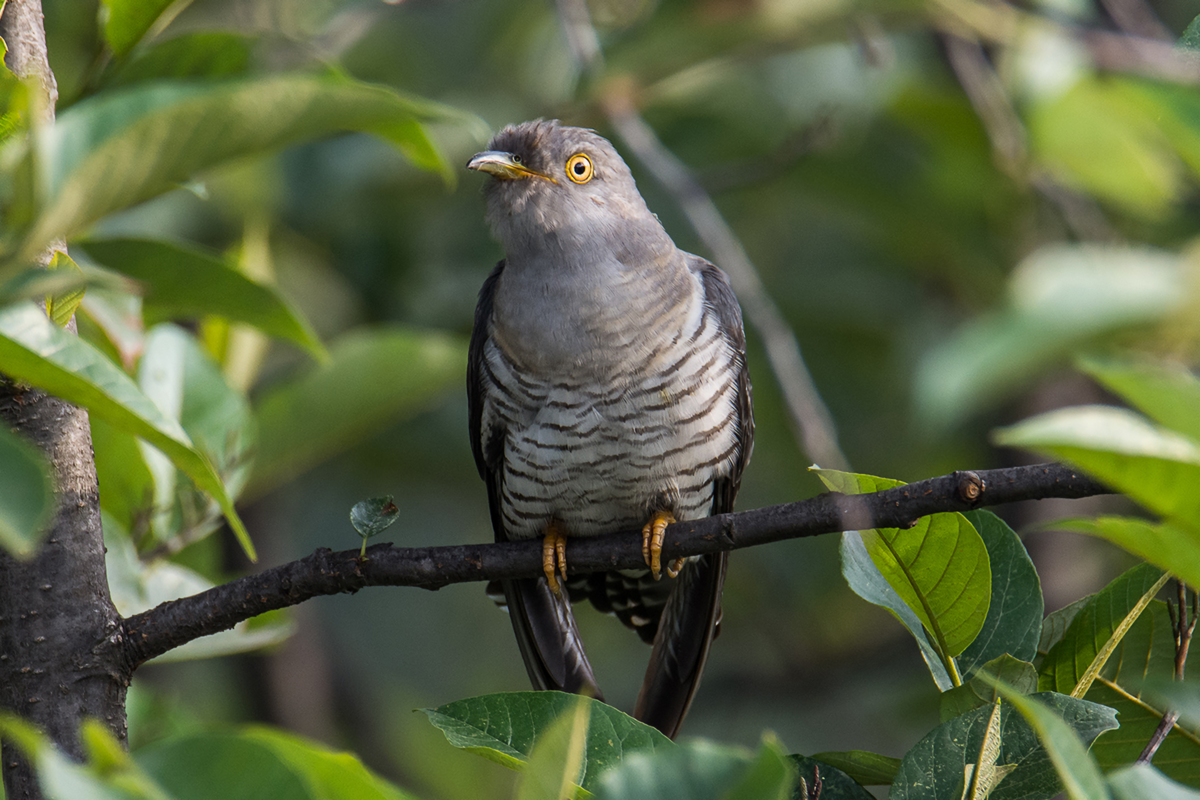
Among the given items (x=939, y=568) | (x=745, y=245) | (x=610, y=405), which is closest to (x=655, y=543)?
(x=610, y=405)

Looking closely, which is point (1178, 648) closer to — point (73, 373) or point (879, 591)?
point (879, 591)

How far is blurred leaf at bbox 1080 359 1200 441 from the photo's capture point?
81 centimetres

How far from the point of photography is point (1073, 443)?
2.63 feet

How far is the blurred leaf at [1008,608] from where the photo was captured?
1.61 m

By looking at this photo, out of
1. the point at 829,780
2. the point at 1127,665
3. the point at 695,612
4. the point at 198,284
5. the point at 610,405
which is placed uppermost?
the point at 198,284

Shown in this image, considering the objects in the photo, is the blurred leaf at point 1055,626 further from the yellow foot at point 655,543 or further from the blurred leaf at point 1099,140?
the blurred leaf at point 1099,140

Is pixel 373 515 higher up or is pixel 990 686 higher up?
pixel 373 515

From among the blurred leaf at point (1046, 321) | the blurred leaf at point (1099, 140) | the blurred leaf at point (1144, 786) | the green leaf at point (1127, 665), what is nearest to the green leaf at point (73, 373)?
the blurred leaf at point (1046, 321)

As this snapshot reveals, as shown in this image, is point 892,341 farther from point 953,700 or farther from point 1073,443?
point 1073,443

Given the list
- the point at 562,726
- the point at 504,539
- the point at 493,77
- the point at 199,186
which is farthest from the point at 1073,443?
the point at 493,77

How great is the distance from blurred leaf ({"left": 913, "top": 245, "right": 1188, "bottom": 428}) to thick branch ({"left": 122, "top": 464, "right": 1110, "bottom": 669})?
0.40 metres

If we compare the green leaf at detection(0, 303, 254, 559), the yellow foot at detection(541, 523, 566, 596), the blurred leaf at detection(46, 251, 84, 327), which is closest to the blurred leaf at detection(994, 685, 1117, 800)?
the green leaf at detection(0, 303, 254, 559)

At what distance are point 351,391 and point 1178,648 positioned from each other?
177cm

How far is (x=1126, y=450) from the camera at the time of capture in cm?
84
